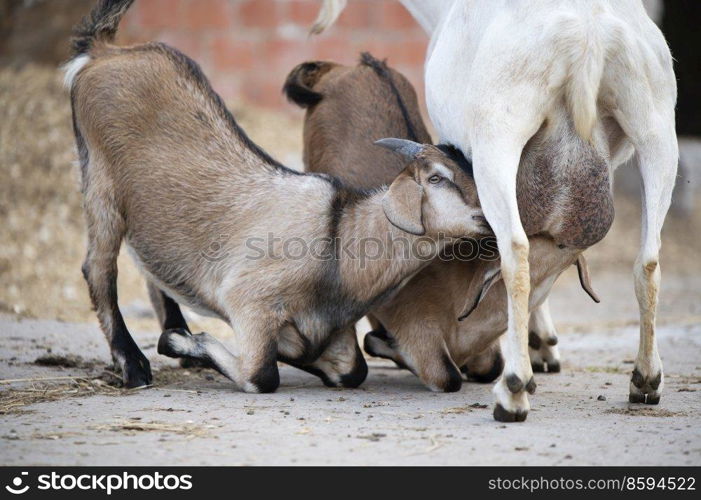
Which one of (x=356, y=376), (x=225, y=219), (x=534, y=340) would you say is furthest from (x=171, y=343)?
(x=534, y=340)

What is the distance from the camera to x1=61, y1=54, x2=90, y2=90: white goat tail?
5152 millimetres

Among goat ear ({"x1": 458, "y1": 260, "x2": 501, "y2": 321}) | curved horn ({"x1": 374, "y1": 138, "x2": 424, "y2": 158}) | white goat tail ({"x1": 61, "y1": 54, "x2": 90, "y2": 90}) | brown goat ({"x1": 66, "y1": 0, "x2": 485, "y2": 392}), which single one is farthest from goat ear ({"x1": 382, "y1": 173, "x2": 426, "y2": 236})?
white goat tail ({"x1": 61, "y1": 54, "x2": 90, "y2": 90})

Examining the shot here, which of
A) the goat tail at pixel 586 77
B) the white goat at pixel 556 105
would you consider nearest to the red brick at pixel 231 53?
the white goat at pixel 556 105

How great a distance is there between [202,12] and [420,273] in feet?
18.0

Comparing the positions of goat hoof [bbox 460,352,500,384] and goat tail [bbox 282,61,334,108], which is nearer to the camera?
goat hoof [bbox 460,352,500,384]

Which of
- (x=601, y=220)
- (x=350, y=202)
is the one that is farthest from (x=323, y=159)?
(x=601, y=220)

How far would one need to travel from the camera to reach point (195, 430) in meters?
3.62

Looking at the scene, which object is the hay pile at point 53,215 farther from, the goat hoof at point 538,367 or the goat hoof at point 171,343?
the goat hoof at point 538,367

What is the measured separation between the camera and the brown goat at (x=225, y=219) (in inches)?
176

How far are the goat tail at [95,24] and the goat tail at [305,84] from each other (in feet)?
3.32

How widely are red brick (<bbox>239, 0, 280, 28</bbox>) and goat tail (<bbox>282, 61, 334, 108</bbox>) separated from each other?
12.1ft

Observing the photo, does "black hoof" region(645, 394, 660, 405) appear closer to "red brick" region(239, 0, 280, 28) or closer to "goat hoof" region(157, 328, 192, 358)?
"goat hoof" region(157, 328, 192, 358)

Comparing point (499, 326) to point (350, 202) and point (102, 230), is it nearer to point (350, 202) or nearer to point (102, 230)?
point (350, 202)

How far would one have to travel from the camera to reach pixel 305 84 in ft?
19.7
